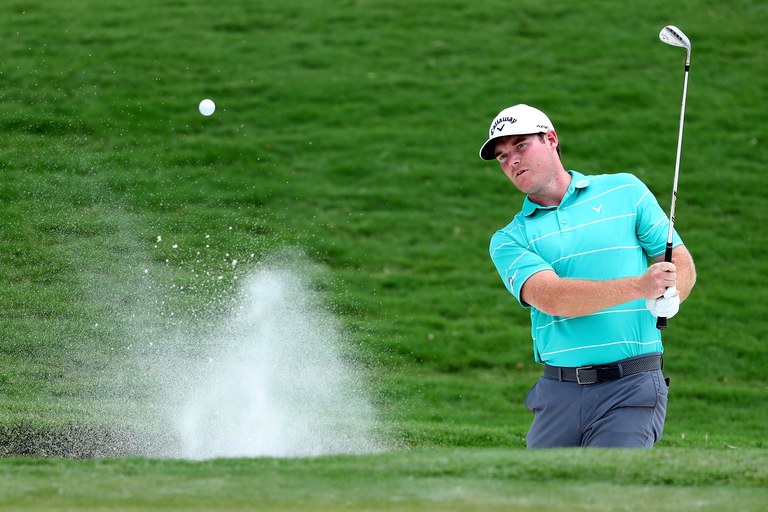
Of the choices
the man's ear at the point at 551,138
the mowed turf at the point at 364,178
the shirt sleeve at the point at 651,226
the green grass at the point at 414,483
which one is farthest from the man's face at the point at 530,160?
→ the mowed turf at the point at 364,178

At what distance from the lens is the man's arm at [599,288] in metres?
4.20

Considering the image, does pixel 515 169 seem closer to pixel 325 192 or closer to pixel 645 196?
pixel 645 196

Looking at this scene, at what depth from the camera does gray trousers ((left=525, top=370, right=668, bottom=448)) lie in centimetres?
448

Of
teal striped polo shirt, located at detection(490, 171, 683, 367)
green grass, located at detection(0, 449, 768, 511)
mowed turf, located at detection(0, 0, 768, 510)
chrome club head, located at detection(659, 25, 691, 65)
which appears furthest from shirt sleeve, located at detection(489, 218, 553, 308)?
mowed turf, located at detection(0, 0, 768, 510)

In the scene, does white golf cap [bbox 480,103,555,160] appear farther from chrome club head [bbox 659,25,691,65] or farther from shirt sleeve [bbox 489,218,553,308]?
chrome club head [bbox 659,25,691,65]

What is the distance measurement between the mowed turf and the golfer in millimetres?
2049

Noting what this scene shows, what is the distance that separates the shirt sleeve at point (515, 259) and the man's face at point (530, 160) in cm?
21

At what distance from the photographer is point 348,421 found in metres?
7.47

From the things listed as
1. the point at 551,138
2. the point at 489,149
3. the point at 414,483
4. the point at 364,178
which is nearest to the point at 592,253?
the point at 551,138

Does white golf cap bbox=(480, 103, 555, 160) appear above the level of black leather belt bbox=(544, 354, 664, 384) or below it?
above

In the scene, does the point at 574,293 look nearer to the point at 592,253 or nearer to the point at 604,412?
the point at 592,253

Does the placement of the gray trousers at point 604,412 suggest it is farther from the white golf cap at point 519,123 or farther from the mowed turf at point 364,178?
the mowed turf at point 364,178

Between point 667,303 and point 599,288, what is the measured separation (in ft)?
0.89

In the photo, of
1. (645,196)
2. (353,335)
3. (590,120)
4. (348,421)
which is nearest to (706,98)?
(590,120)
